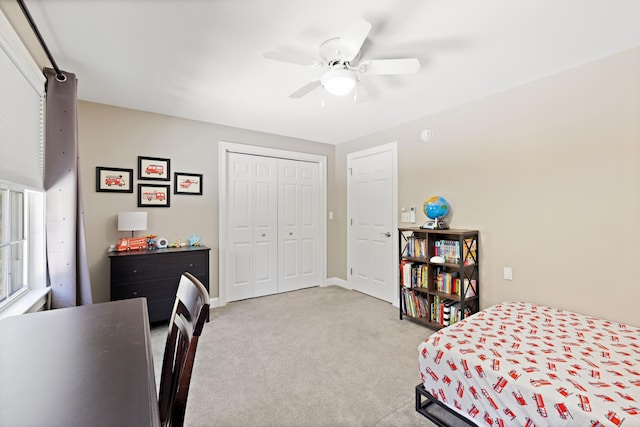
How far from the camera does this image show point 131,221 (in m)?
2.94

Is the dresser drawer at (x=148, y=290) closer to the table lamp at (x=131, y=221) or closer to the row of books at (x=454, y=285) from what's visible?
the table lamp at (x=131, y=221)

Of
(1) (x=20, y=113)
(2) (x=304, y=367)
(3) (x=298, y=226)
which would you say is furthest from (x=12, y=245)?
(3) (x=298, y=226)

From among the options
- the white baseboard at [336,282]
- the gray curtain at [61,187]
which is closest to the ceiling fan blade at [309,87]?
the gray curtain at [61,187]

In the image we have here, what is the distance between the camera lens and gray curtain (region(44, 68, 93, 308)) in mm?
2090

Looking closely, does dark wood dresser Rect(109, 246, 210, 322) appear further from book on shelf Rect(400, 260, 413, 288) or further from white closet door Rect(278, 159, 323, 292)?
book on shelf Rect(400, 260, 413, 288)

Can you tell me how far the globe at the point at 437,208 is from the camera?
310 cm

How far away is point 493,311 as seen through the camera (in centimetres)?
229

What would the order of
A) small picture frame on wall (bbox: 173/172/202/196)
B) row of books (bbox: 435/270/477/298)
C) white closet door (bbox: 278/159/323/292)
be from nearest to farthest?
row of books (bbox: 435/270/477/298) < small picture frame on wall (bbox: 173/172/202/196) < white closet door (bbox: 278/159/323/292)

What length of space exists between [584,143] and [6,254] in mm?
4154

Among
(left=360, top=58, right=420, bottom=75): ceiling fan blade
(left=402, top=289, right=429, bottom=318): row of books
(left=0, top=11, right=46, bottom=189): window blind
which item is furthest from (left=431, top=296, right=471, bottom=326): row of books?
(left=0, top=11, right=46, bottom=189): window blind

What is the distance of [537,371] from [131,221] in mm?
3433

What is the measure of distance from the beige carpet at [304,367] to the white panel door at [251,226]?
1.52 feet

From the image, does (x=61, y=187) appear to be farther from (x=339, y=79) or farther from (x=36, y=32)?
(x=339, y=79)

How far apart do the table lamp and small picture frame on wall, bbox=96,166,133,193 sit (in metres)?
0.33
